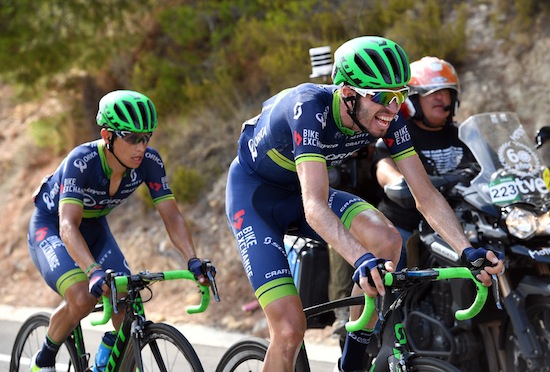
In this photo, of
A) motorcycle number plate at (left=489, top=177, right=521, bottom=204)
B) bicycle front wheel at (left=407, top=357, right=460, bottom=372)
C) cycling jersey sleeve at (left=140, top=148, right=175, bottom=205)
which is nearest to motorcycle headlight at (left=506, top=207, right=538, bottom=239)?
motorcycle number plate at (left=489, top=177, right=521, bottom=204)

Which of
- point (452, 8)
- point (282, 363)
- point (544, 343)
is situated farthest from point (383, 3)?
point (282, 363)

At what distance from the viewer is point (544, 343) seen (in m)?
5.20

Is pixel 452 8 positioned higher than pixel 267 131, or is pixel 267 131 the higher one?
pixel 452 8

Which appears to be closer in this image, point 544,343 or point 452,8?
point 544,343

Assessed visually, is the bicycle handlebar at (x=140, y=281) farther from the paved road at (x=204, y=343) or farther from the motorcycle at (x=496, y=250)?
the paved road at (x=204, y=343)

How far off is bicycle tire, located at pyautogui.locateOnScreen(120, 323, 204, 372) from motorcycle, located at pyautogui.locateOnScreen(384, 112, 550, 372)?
1.69 metres

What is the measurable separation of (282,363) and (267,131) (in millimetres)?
1276

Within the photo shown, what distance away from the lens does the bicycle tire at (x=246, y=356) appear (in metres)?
4.79

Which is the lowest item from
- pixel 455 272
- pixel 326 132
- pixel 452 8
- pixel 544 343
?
pixel 544 343

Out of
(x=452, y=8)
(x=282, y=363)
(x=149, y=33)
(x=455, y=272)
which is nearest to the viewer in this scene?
(x=455, y=272)

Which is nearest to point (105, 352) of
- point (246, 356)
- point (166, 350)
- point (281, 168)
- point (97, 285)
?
point (166, 350)

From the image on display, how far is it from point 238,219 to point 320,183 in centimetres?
88

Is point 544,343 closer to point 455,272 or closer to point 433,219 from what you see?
point 433,219

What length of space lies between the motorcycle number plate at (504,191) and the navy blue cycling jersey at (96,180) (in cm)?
211
